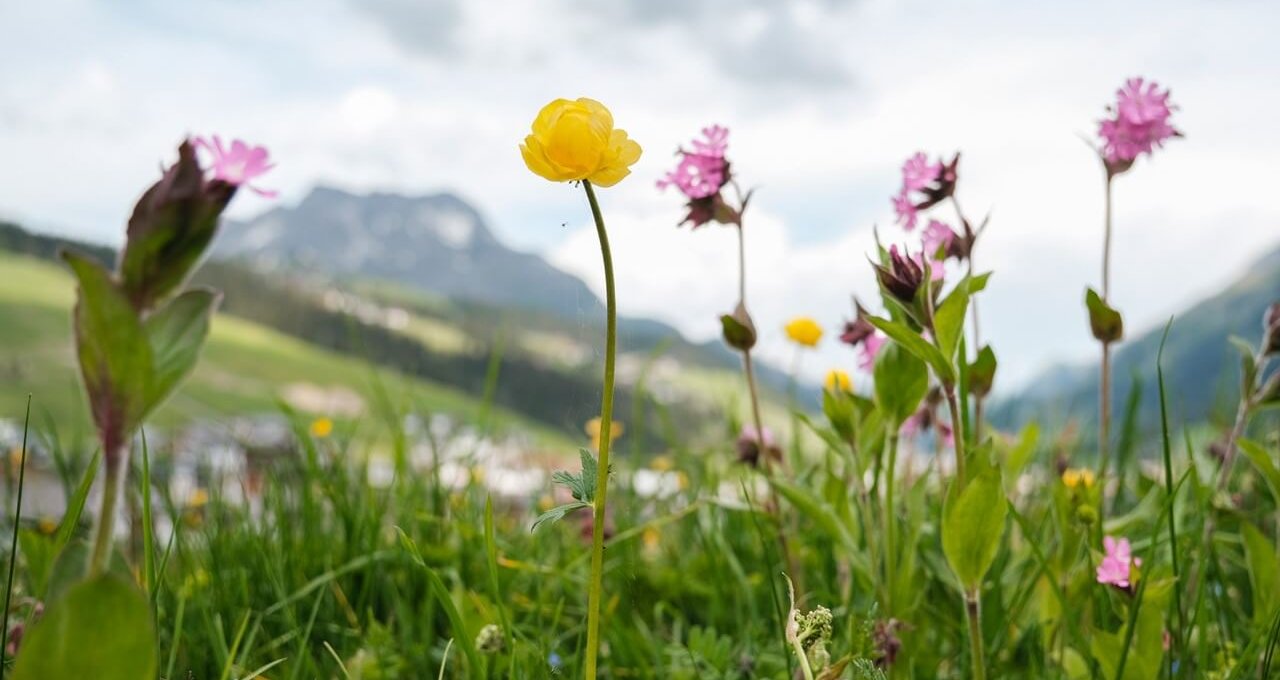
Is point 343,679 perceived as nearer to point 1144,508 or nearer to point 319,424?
point 1144,508

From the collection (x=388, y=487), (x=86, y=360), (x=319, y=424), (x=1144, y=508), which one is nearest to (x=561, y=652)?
(x=388, y=487)

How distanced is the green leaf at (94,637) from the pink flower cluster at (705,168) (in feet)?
3.82

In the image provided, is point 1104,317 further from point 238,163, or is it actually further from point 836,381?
point 238,163

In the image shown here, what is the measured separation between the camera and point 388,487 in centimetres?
259

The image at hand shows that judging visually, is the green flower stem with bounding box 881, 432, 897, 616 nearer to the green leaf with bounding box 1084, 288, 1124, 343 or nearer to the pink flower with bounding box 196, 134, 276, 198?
the green leaf with bounding box 1084, 288, 1124, 343

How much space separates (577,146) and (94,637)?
54cm

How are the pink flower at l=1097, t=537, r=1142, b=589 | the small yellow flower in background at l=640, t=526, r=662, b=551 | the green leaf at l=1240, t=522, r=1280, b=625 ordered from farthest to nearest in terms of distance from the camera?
the small yellow flower in background at l=640, t=526, r=662, b=551 → the green leaf at l=1240, t=522, r=1280, b=625 → the pink flower at l=1097, t=537, r=1142, b=589

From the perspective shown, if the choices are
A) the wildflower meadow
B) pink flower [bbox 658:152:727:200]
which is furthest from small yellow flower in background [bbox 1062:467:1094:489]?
pink flower [bbox 658:152:727:200]

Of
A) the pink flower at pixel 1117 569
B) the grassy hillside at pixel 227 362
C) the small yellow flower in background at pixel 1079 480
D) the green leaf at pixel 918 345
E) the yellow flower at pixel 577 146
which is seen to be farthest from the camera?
the grassy hillside at pixel 227 362

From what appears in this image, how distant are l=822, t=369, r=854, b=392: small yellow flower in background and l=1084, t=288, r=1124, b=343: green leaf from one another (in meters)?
0.43

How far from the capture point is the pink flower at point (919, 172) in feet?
5.41

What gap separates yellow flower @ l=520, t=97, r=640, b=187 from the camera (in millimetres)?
853

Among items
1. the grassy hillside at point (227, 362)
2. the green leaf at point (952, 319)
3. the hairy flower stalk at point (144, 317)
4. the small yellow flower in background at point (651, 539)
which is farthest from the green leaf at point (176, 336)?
the grassy hillside at point (227, 362)

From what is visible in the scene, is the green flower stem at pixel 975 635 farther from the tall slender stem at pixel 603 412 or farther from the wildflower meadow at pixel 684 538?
the tall slender stem at pixel 603 412
